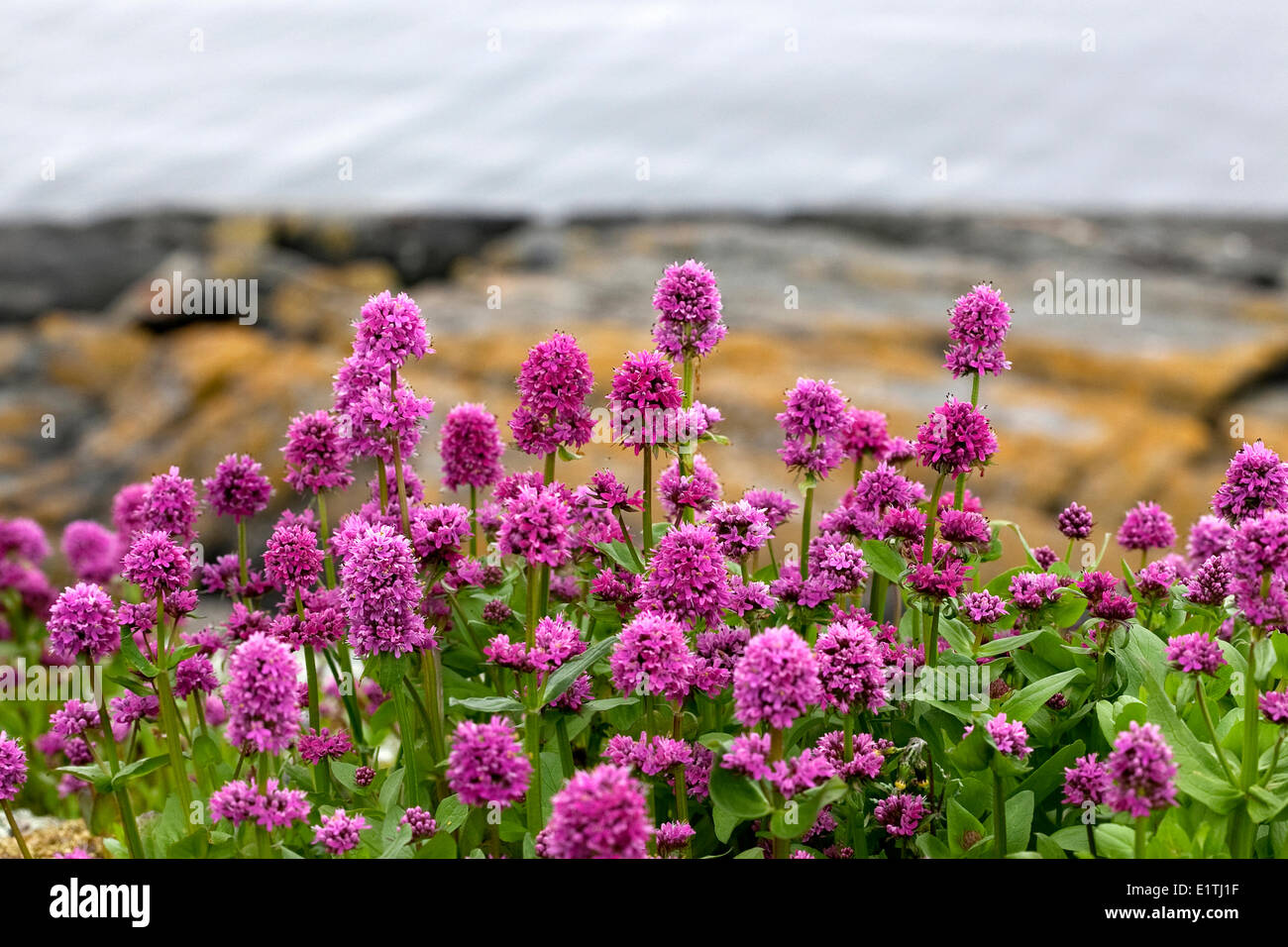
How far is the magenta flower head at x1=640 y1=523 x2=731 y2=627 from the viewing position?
160cm

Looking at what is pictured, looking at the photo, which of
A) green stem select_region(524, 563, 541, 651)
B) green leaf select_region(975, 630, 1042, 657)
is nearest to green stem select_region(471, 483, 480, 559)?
green stem select_region(524, 563, 541, 651)

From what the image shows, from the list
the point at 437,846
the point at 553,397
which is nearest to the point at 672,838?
the point at 437,846

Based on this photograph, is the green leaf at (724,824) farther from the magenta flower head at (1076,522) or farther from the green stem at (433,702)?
the magenta flower head at (1076,522)

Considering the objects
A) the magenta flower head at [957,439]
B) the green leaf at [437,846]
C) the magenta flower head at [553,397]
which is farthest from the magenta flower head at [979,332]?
the green leaf at [437,846]

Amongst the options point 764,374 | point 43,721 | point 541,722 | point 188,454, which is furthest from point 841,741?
point 188,454

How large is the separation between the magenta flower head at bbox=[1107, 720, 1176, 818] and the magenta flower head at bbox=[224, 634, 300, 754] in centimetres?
97

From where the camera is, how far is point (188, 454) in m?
6.17

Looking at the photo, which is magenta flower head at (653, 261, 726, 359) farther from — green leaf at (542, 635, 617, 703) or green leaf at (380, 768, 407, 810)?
green leaf at (380, 768, 407, 810)

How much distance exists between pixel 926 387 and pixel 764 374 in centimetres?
82

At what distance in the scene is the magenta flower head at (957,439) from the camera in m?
1.70

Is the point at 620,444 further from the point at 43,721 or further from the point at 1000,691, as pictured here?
the point at 43,721

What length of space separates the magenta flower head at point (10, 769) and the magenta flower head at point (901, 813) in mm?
1242

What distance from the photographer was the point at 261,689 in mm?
1431

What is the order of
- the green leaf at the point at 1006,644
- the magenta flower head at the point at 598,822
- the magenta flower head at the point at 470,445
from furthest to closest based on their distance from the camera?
the magenta flower head at the point at 470,445 → the green leaf at the point at 1006,644 → the magenta flower head at the point at 598,822
